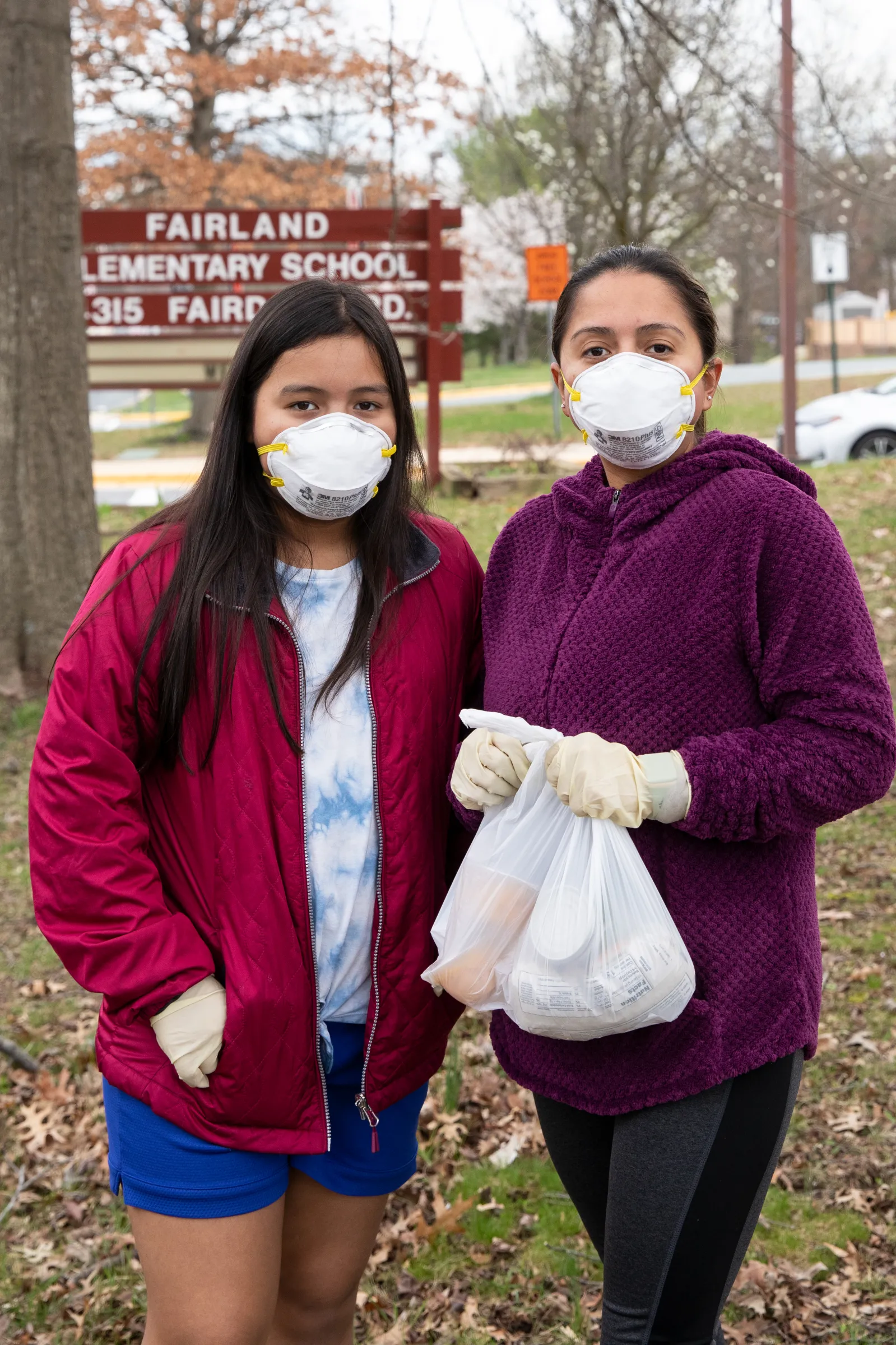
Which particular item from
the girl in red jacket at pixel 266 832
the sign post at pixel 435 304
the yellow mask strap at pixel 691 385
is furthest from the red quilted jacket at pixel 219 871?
the sign post at pixel 435 304

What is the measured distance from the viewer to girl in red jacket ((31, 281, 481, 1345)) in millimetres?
2109

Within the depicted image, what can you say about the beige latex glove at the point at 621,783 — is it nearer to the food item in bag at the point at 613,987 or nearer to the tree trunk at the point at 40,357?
the food item in bag at the point at 613,987

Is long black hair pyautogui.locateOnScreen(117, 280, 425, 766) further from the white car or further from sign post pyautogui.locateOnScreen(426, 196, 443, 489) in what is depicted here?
the white car

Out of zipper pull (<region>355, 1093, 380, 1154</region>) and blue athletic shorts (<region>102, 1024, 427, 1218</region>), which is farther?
zipper pull (<region>355, 1093, 380, 1154</region>)

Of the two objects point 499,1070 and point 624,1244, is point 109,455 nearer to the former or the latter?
point 499,1070

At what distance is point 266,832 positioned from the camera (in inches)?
84.7

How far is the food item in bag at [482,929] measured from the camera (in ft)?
6.77

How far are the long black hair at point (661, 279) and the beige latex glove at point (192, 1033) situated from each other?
1311 millimetres

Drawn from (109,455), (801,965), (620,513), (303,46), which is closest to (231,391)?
(620,513)

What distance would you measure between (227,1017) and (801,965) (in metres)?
0.94

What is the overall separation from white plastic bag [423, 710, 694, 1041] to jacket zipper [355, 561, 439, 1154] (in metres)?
0.12

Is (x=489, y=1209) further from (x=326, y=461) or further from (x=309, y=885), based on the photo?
(x=326, y=461)

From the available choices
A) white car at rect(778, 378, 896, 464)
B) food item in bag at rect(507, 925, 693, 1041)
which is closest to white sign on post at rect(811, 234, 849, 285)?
white car at rect(778, 378, 896, 464)

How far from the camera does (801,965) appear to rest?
201cm
